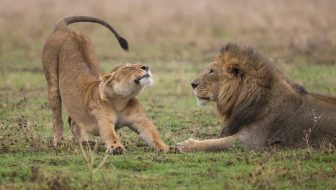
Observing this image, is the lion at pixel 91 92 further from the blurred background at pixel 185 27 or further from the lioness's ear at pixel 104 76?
the blurred background at pixel 185 27

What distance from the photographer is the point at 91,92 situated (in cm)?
759

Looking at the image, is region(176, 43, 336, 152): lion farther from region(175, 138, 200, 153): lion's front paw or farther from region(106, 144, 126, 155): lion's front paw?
region(106, 144, 126, 155): lion's front paw

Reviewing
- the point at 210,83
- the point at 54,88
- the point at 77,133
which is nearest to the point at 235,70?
the point at 210,83

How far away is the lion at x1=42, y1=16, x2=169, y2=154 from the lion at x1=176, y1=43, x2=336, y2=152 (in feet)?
1.70

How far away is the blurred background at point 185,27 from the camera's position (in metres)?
16.8

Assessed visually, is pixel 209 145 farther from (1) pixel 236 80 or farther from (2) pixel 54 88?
(2) pixel 54 88

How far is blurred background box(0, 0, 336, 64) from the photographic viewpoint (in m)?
16.8

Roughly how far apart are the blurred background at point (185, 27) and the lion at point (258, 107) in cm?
821

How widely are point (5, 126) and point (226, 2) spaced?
Result: 15505 millimetres

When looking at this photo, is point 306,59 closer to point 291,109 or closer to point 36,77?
point 36,77

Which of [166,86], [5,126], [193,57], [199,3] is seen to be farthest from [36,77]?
[199,3]

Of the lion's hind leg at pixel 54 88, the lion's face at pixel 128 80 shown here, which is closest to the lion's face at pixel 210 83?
the lion's face at pixel 128 80

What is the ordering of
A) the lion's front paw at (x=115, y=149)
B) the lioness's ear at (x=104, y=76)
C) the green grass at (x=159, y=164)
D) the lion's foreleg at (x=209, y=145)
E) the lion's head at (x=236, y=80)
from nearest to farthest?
the green grass at (x=159, y=164), the lion's front paw at (x=115, y=149), the lion's foreleg at (x=209, y=145), the lion's head at (x=236, y=80), the lioness's ear at (x=104, y=76)

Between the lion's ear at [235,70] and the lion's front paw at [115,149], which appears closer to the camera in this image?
the lion's front paw at [115,149]
